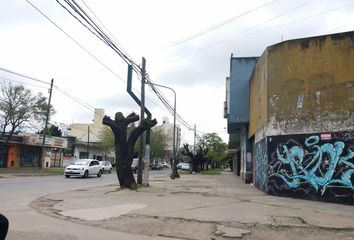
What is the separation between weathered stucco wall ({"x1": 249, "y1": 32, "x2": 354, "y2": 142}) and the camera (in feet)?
52.9

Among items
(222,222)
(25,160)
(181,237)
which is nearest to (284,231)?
(222,222)

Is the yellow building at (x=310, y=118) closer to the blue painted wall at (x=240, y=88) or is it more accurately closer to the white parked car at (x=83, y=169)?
the blue painted wall at (x=240, y=88)

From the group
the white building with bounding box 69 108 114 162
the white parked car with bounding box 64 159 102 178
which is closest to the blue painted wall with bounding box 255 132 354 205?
the white parked car with bounding box 64 159 102 178

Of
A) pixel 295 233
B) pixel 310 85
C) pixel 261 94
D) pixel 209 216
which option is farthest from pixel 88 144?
pixel 295 233

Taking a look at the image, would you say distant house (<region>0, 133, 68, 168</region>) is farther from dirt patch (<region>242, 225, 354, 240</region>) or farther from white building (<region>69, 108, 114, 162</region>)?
dirt patch (<region>242, 225, 354, 240</region>)

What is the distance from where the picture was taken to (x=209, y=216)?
1152 cm

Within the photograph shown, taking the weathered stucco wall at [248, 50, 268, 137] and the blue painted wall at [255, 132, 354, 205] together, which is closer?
the blue painted wall at [255, 132, 354, 205]

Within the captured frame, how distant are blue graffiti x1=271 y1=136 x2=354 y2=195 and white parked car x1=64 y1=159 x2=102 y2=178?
19.3 meters

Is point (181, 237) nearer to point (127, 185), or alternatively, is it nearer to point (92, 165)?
point (127, 185)

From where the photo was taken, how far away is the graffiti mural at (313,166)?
1565cm

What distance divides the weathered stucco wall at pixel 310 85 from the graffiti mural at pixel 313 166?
0.45m

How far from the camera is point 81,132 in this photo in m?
106

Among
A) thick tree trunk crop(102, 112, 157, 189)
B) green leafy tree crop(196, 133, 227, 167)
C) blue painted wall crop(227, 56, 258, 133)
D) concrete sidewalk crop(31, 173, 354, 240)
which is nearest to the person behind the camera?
concrete sidewalk crop(31, 173, 354, 240)

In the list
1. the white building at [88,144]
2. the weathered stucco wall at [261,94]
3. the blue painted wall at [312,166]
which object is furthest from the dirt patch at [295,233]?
the white building at [88,144]
